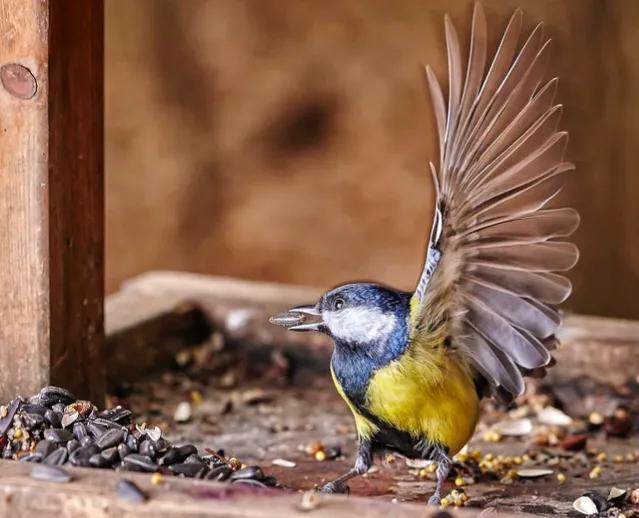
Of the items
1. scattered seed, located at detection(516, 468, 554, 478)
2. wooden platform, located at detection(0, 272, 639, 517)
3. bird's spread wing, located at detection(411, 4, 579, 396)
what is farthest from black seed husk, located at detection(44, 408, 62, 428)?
scattered seed, located at detection(516, 468, 554, 478)

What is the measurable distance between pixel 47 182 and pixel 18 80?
0.21 metres

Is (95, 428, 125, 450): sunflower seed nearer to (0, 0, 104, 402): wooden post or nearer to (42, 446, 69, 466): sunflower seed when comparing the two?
(42, 446, 69, 466): sunflower seed

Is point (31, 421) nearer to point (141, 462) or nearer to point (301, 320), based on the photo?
point (141, 462)

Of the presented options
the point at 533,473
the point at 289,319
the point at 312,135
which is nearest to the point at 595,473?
the point at 533,473

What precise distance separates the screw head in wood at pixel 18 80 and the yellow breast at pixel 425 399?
0.91 metres

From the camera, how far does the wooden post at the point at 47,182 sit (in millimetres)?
2557

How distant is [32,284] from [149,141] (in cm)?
330

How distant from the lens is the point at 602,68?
5.57m

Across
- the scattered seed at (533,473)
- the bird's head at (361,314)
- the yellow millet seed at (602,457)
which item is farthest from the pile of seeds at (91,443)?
the yellow millet seed at (602,457)

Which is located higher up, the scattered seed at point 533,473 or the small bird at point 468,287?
the small bird at point 468,287

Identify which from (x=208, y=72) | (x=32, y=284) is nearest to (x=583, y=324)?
(x=32, y=284)

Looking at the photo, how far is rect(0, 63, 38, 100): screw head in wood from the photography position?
101 inches

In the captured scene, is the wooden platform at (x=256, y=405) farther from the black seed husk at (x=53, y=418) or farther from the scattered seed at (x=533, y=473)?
the black seed husk at (x=53, y=418)

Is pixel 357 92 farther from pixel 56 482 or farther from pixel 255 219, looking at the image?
pixel 56 482
